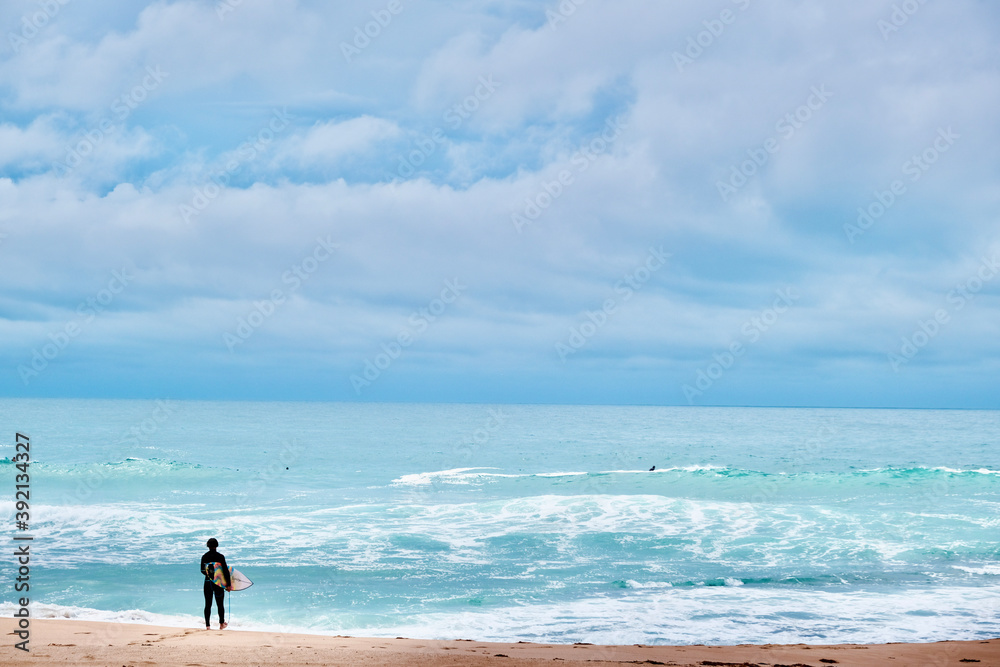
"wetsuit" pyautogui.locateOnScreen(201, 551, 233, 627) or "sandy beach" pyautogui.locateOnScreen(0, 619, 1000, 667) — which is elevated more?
"wetsuit" pyautogui.locateOnScreen(201, 551, 233, 627)

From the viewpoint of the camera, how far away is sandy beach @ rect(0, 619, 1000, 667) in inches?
347

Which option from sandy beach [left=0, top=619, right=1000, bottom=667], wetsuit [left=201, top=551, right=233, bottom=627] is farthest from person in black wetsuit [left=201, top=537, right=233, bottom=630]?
sandy beach [left=0, top=619, right=1000, bottom=667]

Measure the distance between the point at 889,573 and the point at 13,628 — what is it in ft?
54.8

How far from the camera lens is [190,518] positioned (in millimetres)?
22312

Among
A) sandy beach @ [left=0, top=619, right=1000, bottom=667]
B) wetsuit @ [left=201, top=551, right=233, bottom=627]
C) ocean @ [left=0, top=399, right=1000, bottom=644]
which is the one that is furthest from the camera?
ocean @ [left=0, top=399, right=1000, bottom=644]

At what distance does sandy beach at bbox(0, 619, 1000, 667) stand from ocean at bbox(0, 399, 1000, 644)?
98cm

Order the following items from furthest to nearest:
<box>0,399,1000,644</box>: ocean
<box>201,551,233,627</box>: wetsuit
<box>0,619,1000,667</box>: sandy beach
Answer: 1. <box>0,399,1000,644</box>: ocean
2. <box>201,551,233,627</box>: wetsuit
3. <box>0,619,1000,667</box>: sandy beach

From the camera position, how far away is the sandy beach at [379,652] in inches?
347

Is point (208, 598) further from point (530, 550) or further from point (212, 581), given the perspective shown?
point (530, 550)

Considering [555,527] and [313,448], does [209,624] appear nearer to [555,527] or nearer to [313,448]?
[555,527]

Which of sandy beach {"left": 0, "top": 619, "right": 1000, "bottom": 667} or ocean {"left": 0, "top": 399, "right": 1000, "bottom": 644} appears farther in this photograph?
ocean {"left": 0, "top": 399, "right": 1000, "bottom": 644}

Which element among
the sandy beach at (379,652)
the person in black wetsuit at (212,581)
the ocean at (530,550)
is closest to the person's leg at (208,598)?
the person in black wetsuit at (212,581)

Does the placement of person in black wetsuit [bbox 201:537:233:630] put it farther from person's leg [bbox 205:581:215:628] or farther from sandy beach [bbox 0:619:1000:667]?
sandy beach [bbox 0:619:1000:667]

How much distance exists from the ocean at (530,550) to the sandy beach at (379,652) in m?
0.98
